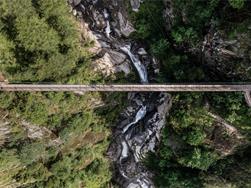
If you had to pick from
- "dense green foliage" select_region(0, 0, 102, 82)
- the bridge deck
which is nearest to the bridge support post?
the bridge deck

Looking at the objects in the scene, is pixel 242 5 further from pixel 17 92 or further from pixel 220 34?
pixel 17 92

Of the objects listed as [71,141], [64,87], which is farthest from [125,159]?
[64,87]

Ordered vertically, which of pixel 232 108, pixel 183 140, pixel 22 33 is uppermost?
pixel 22 33

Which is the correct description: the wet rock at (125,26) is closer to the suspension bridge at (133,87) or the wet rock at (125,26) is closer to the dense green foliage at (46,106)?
the dense green foliage at (46,106)

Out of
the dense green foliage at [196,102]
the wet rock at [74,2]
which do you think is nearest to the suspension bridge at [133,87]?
the dense green foliage at [196,102]

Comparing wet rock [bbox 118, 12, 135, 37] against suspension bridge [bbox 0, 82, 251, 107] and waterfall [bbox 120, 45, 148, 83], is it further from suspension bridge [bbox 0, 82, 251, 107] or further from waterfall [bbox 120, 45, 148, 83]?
suspension bridge [bbox 0, 82, 251, 107]

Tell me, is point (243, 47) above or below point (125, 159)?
above

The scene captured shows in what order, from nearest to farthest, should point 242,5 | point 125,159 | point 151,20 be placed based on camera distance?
point 242,5 < point 151,20 < point 125,159

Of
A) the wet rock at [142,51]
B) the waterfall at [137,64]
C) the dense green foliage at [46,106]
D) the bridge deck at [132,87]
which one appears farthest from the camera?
the wet rock at [142,51]
